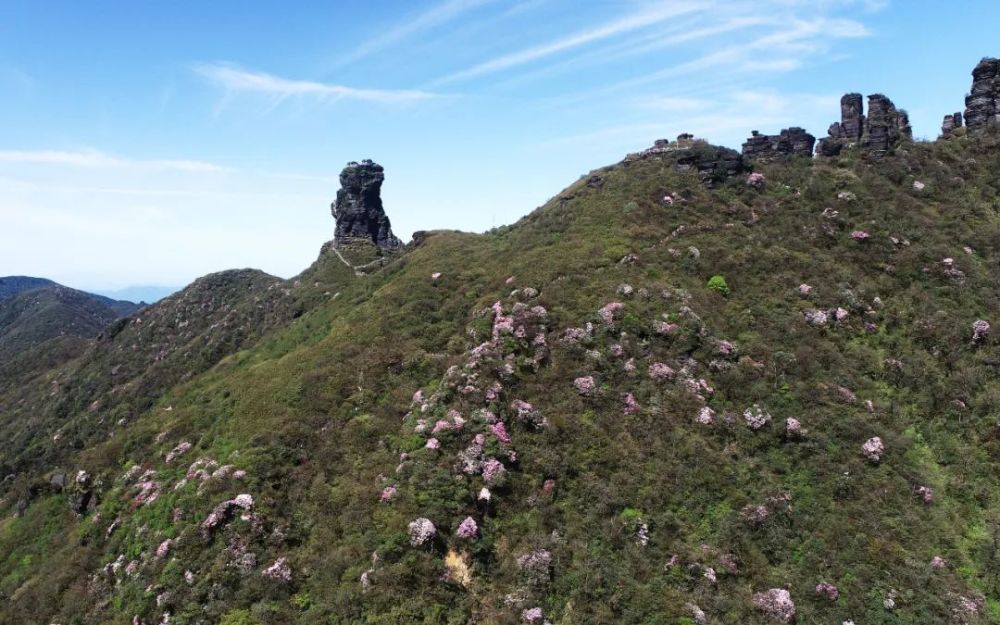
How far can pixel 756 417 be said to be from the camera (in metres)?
34.1

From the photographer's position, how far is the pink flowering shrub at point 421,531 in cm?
2750

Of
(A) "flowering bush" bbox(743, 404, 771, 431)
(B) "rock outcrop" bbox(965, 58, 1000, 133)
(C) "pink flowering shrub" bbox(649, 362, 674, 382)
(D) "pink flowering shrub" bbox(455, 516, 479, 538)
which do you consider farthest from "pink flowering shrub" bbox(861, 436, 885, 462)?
(B) "rock outcrop" bbox(965, 58, 1000, 133)

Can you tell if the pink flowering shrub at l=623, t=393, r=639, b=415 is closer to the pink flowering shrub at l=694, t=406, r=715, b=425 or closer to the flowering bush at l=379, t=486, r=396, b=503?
the pink flowering shrub at l=694, t=406, r=715, b=425

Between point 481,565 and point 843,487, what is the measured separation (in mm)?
20187

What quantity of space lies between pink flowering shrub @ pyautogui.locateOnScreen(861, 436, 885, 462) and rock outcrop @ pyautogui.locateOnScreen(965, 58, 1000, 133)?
5952cm

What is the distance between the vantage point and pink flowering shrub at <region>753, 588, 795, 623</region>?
23922mm

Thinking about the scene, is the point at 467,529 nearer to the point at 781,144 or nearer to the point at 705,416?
the point at 705,416

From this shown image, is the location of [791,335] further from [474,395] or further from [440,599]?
[440,599]

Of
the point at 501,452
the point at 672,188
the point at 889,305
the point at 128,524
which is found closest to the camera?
the point at 501,452

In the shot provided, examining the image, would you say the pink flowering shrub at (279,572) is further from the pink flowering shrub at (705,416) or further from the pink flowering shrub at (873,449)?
the pink flowering shrub at (873,449)

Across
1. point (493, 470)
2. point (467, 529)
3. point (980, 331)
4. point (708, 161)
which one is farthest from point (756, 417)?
point (708, 161)

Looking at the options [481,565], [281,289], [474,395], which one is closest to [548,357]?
[474,395]

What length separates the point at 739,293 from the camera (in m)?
46.1

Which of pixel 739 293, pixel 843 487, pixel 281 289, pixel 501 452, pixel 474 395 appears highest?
pixel 281 289
